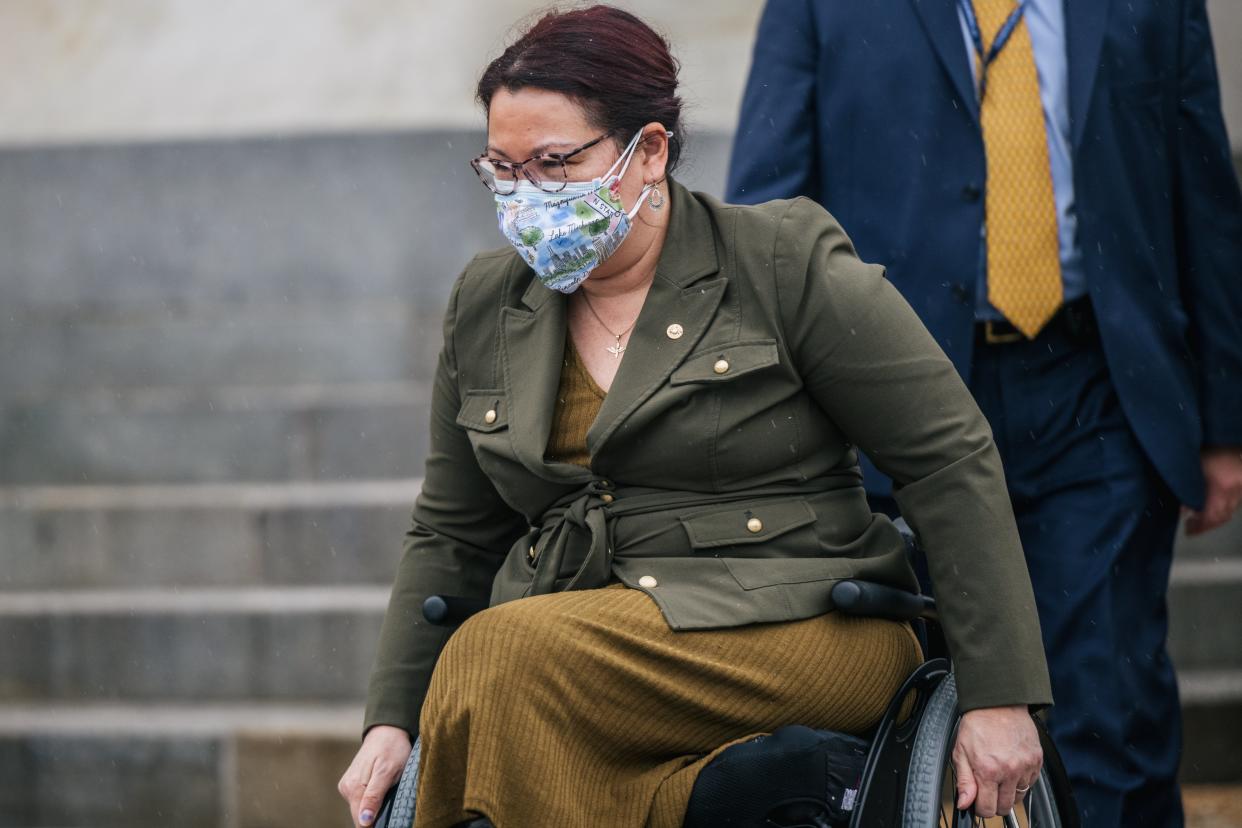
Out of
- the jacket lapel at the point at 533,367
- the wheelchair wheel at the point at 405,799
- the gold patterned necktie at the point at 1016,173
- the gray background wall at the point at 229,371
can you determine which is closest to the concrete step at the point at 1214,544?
the gray background wall at the point at 229,371

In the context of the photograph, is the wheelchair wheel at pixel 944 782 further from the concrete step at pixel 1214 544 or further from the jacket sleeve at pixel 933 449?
the concrete step at pixel 1214 544

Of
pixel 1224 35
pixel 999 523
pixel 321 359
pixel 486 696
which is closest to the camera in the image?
pixel 486 696

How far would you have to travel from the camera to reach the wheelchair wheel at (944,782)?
248 centimetres

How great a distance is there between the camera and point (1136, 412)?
11.7 feet

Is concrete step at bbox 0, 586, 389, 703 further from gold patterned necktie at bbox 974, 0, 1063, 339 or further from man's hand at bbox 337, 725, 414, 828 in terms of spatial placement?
gold patterned necktie at bbox 974, 0, 1063, 339

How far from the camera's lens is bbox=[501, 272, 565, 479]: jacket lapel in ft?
9.14

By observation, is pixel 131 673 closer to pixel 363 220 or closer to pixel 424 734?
pixel 363 220

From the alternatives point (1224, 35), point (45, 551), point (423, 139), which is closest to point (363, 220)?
point (423, 139)

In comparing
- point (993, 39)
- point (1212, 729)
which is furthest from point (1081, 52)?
point (1212, 729)

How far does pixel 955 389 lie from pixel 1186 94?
4.21ft

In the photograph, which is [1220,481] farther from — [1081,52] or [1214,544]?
[1214,544]

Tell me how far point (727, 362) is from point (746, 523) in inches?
9.7

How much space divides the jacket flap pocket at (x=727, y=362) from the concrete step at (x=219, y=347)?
333cm

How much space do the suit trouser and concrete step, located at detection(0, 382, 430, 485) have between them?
2.57m
